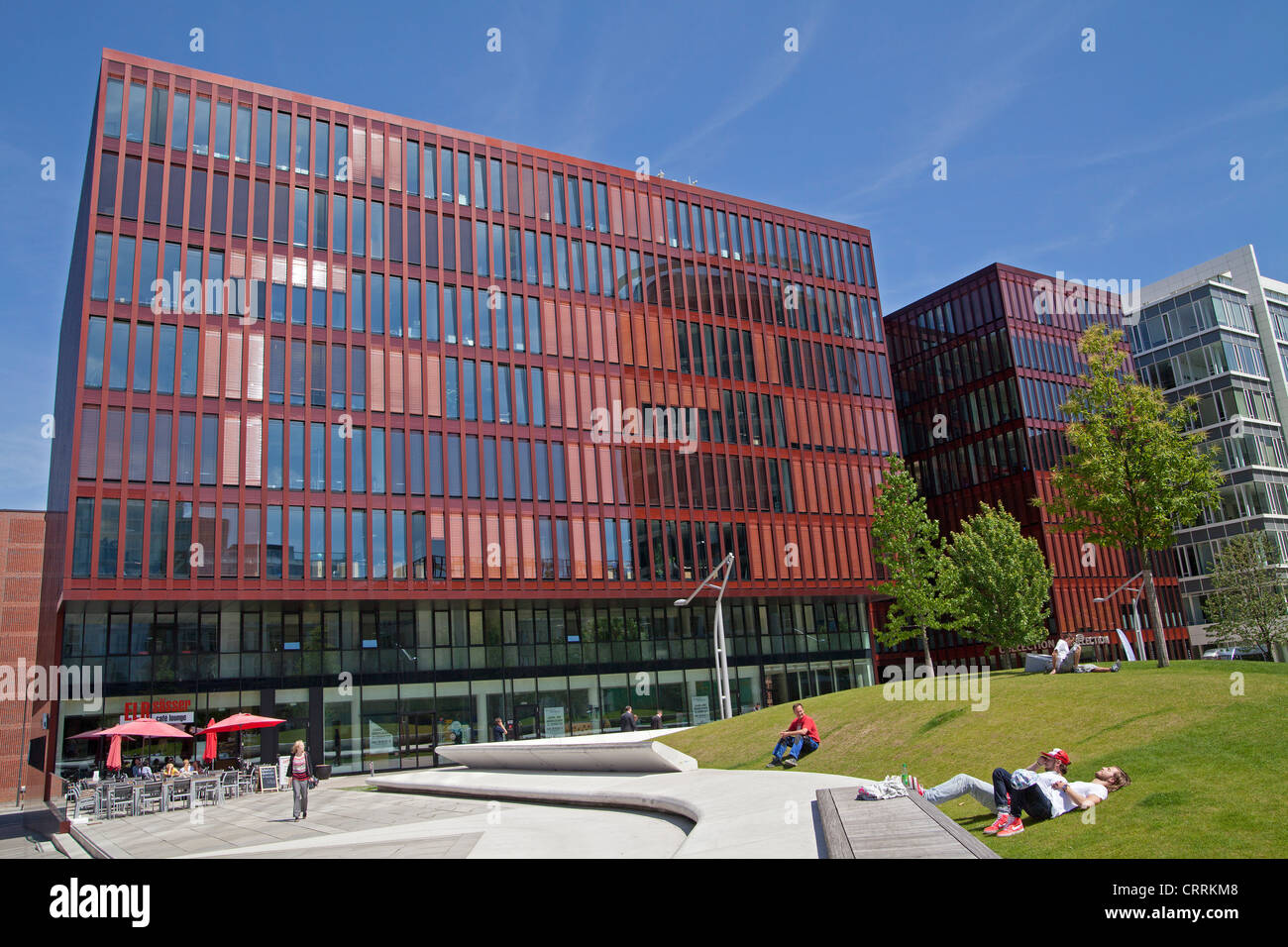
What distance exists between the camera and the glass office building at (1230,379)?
73.8 m

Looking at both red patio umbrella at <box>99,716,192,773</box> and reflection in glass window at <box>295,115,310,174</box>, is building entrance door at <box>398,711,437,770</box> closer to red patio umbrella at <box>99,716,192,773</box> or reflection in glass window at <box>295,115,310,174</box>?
red patio umbrella at <box>99,716,192,773</box>

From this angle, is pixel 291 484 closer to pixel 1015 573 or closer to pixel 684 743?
pixel 684 743

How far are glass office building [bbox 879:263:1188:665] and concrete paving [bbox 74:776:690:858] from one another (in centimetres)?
5527

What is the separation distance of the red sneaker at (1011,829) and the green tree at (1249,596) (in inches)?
2181

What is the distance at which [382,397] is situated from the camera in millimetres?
46812

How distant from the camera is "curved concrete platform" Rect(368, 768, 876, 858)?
11.9m

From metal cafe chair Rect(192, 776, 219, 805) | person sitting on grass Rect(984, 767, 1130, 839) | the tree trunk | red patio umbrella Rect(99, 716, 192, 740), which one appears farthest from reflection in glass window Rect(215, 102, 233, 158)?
person sitting on grass Rect(984, 767, 1130, 839)

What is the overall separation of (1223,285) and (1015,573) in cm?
5412

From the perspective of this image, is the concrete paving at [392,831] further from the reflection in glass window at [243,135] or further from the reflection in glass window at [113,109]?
the reflection in glass window at [243,135]

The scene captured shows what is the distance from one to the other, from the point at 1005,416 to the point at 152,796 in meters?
62.4

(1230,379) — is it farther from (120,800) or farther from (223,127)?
(120,800)

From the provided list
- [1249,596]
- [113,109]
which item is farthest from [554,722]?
[1249,596]

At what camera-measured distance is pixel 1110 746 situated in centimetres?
1557

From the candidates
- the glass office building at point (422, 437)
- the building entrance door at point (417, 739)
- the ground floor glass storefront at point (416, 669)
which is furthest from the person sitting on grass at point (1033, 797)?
the building entrance door at point (417, 739)
